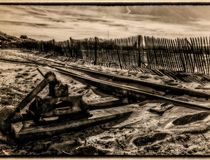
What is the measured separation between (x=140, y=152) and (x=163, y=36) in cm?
75

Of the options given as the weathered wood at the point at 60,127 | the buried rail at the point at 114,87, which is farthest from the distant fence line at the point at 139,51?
the weathered wood at the point at 60,127

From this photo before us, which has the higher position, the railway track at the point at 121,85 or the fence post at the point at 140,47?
the fence post at the point at 140,47

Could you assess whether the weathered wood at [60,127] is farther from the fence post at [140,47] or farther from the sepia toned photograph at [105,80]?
the fence post at [140,47]

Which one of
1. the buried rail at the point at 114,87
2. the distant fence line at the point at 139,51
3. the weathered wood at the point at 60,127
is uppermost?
the distant fence line at the point at 139,51

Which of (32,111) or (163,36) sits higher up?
(163,36)

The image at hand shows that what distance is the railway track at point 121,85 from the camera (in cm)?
241

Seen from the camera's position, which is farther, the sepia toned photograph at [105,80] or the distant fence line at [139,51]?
the distant fence line at [139,51]

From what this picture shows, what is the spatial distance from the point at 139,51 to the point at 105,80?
0.96ft

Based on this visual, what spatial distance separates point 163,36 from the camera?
2.45 m

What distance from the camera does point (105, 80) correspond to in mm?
2459

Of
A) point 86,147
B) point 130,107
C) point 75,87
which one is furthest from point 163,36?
point 86,147

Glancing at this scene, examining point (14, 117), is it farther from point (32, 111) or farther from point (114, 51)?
point (114, 51)

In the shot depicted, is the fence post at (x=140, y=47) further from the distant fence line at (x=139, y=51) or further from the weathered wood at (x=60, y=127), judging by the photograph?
the weathered wood at (x=60, y=127)

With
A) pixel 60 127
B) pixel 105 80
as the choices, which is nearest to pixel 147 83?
pixel 105 80
